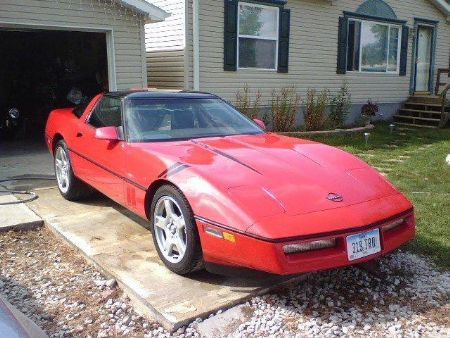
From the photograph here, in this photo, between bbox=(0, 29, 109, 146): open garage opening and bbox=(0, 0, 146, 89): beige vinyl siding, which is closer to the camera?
bbox=(0, 0, 146, 89): beige vinyl siding

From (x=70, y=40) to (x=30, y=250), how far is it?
9.60 metres

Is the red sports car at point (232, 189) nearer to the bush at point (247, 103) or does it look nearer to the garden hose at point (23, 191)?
the garden hose at point (23, 191)

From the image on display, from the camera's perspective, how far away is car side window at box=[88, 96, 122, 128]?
452 cm

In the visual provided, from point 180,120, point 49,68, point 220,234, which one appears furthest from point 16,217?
point 49,68

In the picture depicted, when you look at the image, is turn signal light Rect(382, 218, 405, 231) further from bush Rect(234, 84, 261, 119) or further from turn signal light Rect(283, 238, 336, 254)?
bush Rect(234, 84, 261, 119)

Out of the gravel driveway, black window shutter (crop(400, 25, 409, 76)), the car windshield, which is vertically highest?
black window shutter (crop(400, 25, 409, 76))

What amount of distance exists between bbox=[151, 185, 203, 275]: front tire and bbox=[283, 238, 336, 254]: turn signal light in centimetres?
68

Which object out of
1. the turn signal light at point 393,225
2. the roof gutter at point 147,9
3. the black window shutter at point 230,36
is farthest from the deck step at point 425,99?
the turn signal light at point 393,225

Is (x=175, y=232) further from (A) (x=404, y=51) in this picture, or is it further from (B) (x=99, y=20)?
(A) (x=404, y=51)

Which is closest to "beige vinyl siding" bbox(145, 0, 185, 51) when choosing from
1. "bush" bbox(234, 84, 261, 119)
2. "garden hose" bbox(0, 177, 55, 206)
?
"bush" bbox(234, 84, 261, 119)

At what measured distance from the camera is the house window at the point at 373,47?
44.6 feet

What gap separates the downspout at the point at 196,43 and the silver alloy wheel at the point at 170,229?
7.12 meters

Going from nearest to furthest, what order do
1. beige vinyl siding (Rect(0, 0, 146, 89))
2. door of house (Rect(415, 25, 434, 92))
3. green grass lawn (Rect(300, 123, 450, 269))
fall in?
green grass lawn (Rect(300, 123, 450, 269)) → beige vinyl siding (Rect(0, 0, 146, 89)) → door of house (Rect(415, 25, 434, 92))

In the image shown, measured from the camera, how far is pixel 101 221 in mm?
4695
